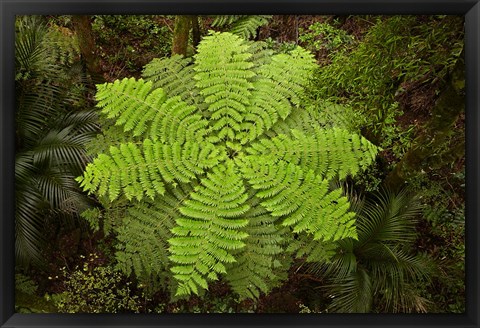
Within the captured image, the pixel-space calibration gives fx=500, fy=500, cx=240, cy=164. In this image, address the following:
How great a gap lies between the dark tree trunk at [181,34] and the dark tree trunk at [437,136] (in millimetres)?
2137

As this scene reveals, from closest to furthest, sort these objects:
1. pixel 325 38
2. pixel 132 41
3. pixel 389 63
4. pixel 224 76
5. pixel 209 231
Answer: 1. pixel 389 63
2. pixel 209 231
3. pixel 224 76
4. pixel 325 38
5. pixel 132 41

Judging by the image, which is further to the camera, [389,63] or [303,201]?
[303,201]

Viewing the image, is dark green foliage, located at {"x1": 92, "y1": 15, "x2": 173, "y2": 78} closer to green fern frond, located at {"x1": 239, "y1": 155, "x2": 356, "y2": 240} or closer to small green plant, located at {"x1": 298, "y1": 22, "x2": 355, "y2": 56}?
small green plant, located at {"x1": 298, "y1": 22, "x2": 355, "y2": 56}

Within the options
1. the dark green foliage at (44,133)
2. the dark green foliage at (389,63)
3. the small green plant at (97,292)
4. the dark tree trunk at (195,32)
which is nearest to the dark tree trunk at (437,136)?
the dark green foliage at (389,63)

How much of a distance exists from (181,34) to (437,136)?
231 centimetres

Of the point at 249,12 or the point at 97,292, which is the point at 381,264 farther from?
the point at 97,292

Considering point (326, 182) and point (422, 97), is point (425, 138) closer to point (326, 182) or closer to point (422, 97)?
point (422, 97)

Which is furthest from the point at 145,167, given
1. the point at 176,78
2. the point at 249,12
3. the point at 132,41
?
the point at 249,12

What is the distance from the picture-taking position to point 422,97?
167 inches

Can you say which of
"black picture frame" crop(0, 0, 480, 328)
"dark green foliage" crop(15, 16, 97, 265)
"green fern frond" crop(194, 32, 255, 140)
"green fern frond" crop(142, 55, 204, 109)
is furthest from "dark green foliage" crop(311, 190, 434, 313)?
"dark green foliage" crop(15, 16, 97, 265)

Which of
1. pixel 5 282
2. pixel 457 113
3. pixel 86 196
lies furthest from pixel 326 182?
pixel 5 282

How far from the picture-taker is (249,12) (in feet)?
10.4

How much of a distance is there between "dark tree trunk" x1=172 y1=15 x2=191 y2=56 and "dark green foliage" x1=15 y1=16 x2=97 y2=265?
90 centimetres

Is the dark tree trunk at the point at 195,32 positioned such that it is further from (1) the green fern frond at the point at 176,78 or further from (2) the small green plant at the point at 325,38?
(2) the small green plant at the point at 325,38
